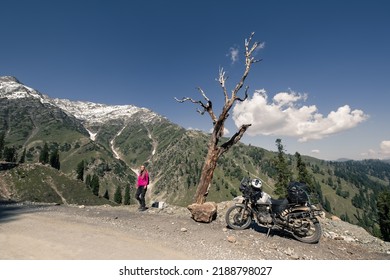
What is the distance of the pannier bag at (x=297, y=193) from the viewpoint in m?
12.6

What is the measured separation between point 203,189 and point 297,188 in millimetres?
7763

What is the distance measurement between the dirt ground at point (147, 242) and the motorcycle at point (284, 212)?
520mm

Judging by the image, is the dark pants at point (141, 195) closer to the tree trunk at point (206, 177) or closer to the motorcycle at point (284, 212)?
the tree trunk at point (206, 177)

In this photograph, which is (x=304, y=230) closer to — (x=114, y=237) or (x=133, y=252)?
(x=133, y=252)

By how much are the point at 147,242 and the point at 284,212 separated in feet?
23.1

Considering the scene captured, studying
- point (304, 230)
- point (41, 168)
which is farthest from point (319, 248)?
point (41, 168)

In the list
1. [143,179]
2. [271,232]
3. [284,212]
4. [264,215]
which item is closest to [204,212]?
[264,215]

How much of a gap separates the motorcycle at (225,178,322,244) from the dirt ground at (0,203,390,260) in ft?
1.71

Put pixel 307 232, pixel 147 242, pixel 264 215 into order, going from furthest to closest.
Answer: pixel 264 215
pixel 307 232
pixel 147 242

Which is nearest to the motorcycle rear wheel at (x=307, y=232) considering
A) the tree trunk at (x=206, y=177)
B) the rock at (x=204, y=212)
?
the rock at (x=204, y=212)

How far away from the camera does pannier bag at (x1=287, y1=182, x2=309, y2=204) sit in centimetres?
1258

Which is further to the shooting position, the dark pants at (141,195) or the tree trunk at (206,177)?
the tree trunk at (206,177)

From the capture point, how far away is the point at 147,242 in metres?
10.7

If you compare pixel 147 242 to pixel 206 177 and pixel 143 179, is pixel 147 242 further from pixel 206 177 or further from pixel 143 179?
pixel 206 177
